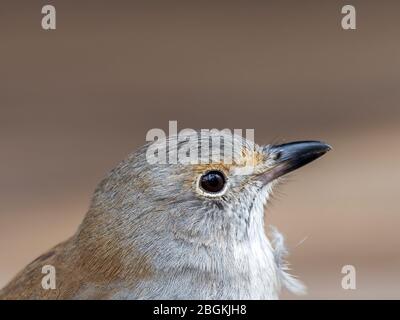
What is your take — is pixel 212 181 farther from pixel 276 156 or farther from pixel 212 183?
pixel 276 156

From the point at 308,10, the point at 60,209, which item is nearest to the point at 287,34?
the point at 308,10

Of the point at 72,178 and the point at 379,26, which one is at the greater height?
the point at 379,26

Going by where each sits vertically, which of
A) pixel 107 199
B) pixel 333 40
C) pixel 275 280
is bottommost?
pixel 275 280

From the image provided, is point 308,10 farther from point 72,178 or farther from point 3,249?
point 3,249

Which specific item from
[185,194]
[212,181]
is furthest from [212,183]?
[185,194]

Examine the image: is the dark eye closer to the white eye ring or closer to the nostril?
the white eye ring

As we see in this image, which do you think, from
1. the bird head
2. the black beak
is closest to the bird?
the bird head

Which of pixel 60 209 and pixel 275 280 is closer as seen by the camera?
pixel 275 280
